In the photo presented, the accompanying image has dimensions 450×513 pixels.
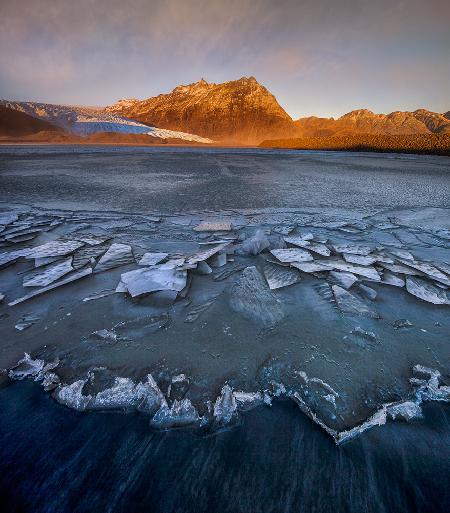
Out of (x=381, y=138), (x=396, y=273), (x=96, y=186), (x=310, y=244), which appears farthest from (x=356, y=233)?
(x=381, y=138)

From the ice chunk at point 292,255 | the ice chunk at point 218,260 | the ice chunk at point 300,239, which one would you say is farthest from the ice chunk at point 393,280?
the ice chunk at point 218,260

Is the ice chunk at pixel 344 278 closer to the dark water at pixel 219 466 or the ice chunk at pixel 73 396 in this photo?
the dark water at pixel 219 466

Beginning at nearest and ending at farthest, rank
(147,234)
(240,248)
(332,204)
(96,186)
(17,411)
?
(17,411) → (240,248) → (147,234) → (332,204) → (96,186)

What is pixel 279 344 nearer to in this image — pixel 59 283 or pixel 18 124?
pixel 59 283

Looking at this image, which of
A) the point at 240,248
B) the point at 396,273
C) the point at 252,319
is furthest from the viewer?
the point at 240,248

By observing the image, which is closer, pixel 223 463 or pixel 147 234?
pixel 223 463

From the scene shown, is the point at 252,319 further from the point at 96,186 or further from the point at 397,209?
the point at 96,186

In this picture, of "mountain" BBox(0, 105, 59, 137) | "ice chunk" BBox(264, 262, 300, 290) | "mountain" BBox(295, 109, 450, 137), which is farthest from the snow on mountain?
"mountain" BBox(295, 109, 450, 137)
